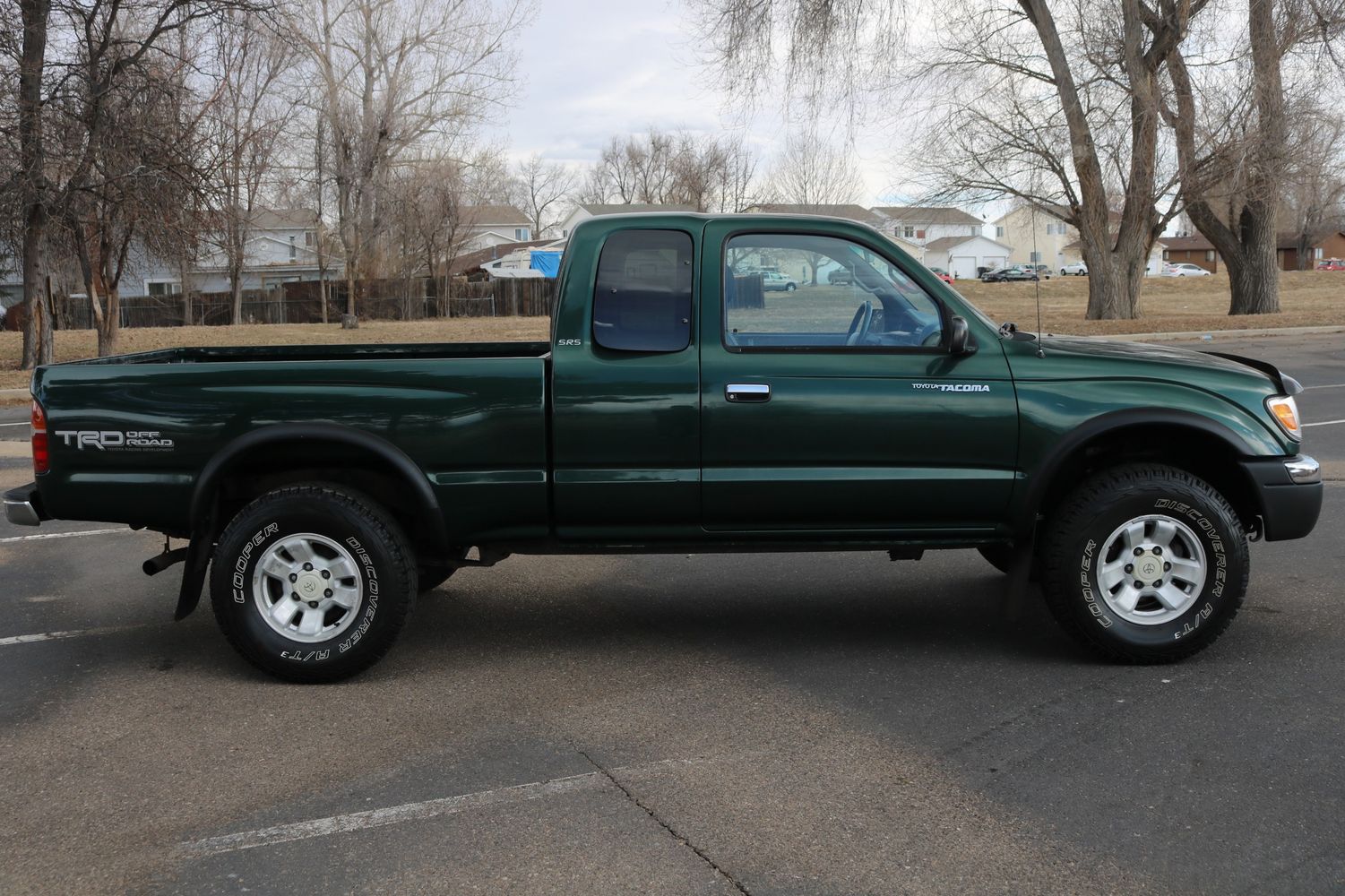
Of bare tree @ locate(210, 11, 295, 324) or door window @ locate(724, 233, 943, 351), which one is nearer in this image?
door window @ locate(724, 233, 943, 351)

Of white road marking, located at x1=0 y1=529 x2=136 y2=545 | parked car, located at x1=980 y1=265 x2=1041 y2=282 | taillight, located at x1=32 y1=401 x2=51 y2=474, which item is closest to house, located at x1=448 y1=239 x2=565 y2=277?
parked car, located at x1=980 y1=265 x2=1041 y2=282

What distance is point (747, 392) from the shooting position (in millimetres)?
5168

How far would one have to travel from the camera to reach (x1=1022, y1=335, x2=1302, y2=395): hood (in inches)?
211

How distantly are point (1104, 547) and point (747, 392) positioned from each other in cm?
164

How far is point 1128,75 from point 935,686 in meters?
23.3

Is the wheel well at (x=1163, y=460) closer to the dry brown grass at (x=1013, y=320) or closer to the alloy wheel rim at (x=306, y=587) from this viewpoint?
the alloy wheel rim at (x=306, y=587)

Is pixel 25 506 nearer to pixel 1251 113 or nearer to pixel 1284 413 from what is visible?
pixel 1284 413

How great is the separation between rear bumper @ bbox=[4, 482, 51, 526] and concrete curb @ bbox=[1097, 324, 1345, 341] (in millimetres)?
21873

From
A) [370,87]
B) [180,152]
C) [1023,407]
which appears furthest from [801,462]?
[370,87]

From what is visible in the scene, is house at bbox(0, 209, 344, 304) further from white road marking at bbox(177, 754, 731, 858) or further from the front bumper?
white road marking at bbox(177, 754, 731, 858)

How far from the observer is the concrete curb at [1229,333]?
79.9 feet

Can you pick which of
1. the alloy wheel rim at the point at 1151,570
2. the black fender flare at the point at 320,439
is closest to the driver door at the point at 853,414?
the alloy wheel rim at the point at 1151,570

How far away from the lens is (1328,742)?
434 cm

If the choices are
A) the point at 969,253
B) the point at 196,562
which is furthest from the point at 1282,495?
the point at 969,253
